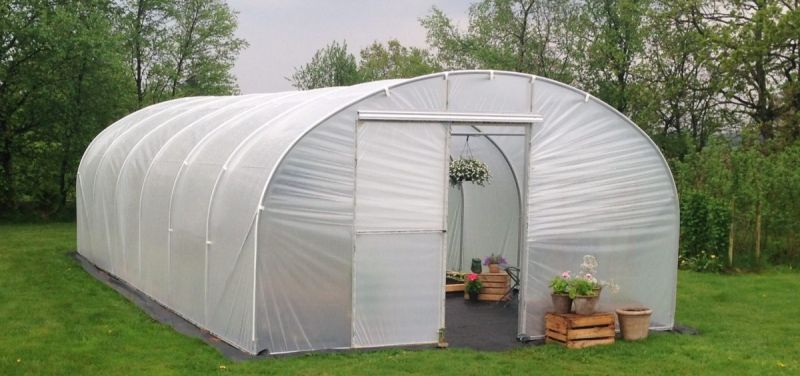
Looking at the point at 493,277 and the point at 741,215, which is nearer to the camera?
the point at 493,277

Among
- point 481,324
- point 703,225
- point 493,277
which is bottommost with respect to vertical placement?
point 481,324

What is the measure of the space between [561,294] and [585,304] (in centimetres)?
28

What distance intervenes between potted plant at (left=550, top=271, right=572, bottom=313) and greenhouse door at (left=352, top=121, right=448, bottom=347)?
1.26 m

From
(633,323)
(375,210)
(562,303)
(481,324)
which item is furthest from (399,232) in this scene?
(633,323)

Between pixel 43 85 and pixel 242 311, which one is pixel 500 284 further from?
pixel 43 85

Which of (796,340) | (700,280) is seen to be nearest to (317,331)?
(796,340)

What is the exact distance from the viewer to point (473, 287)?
1242 centimetres

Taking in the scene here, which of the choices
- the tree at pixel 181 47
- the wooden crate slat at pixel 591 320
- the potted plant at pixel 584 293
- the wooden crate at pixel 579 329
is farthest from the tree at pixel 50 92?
the wooden crate slat at pixel 591 320

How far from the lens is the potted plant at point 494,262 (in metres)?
12.8

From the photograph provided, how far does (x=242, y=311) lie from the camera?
8758 millimetres

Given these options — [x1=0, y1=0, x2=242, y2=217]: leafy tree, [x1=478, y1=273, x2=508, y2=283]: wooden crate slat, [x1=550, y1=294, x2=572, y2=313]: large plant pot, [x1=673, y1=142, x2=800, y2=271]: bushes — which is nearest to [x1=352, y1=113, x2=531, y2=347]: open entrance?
[x1=550, y1=294, x2=572, y2=313]: large plant pot

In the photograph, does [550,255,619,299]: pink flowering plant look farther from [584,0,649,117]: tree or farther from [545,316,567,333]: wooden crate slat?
[584,0,649,117]: tree

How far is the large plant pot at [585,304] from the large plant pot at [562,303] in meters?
0.08

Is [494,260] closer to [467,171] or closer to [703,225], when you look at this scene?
[467,171]
